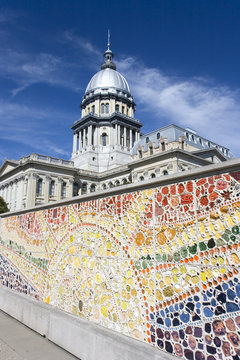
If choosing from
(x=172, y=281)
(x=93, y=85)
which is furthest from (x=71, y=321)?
(x=93, y=85)

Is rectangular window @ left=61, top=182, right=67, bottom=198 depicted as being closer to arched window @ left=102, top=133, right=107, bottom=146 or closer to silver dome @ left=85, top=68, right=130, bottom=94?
arched window @ left=102, top=133, right=107, bottom=146

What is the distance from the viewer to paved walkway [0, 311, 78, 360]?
5426mm

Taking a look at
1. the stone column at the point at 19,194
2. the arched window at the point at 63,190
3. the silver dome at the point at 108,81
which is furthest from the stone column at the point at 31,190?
the silver dome at the point at 108,81

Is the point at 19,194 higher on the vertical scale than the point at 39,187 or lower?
lower

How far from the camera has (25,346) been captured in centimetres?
598

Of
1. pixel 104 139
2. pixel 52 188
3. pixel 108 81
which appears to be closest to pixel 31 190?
Answer: pixel 52 188

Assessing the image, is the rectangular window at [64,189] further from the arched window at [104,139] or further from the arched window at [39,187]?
the arched window at [104,139]

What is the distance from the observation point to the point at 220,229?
12.0 feet

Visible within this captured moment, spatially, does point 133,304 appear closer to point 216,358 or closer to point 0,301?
point 216,358

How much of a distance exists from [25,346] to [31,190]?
39.2m

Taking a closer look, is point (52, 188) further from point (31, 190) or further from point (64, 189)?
point (31, 190)

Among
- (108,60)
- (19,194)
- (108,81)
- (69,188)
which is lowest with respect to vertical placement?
(19,194)

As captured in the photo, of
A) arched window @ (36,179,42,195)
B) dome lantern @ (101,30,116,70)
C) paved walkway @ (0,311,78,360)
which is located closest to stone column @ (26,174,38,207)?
arched window @ (36,179,42,195)

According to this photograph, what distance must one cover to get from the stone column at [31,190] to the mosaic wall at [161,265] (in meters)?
37.4
